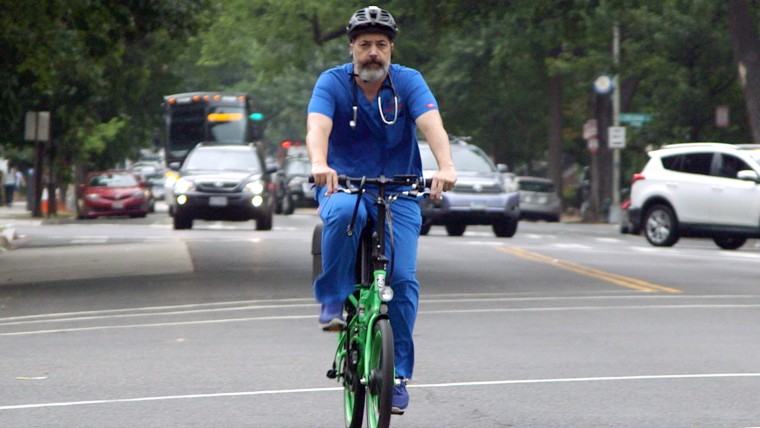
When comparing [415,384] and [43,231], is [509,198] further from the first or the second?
[415,384]

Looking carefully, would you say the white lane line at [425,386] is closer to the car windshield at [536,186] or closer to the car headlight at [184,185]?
the car headlight at [184,185]

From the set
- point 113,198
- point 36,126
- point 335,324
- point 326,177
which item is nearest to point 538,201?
point 113,198

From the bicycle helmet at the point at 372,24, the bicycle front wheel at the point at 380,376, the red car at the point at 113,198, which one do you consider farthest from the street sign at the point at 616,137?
the bicycle front wheel at the point at 380,376

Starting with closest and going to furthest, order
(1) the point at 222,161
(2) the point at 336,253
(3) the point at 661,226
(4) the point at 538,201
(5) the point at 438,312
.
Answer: (2) the point at 336,253, (5) the point at 438,312, (3) the point at 661,226, (1) the point at 222,161, (4) the point at 538,201

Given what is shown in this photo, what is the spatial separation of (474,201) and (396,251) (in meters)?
20.6

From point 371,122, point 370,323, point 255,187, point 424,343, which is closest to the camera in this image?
point 370,323

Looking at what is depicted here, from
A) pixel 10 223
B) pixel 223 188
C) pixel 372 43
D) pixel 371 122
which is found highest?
pixel 372 43

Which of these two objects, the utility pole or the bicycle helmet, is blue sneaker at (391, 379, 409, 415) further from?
the utility pole

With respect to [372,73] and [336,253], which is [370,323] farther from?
[372,73]

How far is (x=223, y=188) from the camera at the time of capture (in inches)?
1142

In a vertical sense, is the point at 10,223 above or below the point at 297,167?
below

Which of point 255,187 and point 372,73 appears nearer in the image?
point 372,73

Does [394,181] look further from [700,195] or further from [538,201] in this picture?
[538,201]

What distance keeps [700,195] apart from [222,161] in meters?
8.98
